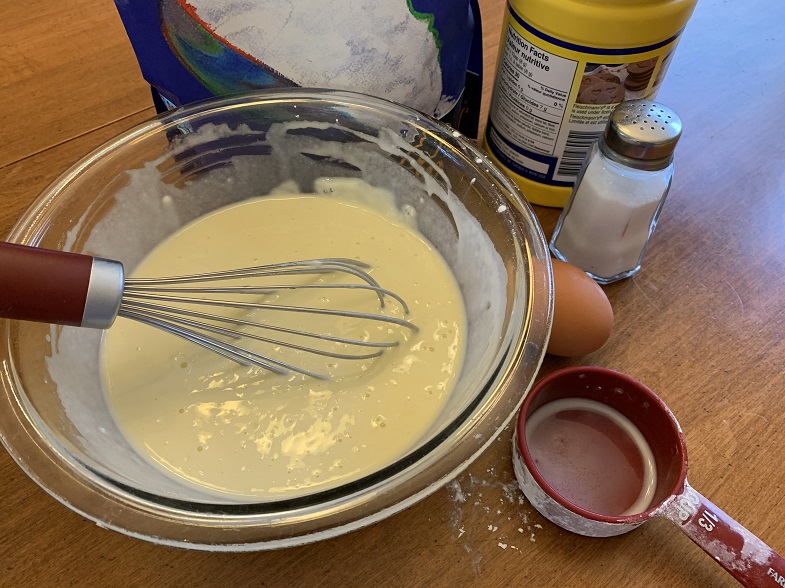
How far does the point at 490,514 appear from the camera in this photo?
1.94 feet

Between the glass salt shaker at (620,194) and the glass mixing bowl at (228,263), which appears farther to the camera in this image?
the glass salt shaker at (620,194)

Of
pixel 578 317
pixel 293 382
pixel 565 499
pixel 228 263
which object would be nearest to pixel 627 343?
pixel 578 317

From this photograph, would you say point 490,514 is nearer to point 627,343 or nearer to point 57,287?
point 627,343

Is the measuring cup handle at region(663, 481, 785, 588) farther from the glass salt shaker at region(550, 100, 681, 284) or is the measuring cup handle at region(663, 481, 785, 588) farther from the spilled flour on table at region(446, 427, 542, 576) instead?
the glass salt shaker at region(550, 100, 681, 284)

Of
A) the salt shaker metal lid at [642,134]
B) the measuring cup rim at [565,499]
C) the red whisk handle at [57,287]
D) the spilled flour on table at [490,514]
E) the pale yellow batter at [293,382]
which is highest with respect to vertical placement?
the salt shaker metal lid at [642,134]

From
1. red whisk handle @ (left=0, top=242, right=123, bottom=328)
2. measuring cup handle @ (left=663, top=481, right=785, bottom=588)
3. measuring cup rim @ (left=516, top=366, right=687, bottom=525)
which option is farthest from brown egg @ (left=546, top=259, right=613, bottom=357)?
red whisk handle @ (left=0, top=242, right=123, bottom=328)

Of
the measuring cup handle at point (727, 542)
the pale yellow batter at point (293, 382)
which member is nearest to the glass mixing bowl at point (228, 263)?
the pale yellow batter at point (293, 382)

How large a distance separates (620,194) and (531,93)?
5.8 inches

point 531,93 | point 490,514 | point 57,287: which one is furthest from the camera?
point 531,93

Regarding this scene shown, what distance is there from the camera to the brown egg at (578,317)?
641 mm

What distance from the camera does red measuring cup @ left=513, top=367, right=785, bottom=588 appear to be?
0.53m

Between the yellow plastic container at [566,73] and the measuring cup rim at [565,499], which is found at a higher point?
the yellow plastic container at [566,73]

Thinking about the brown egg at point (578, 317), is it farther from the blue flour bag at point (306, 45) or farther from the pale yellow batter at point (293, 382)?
the blue flour bag at point (306, 45)

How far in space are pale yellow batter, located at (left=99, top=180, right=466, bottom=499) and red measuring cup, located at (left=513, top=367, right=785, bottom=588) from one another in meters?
0.10
